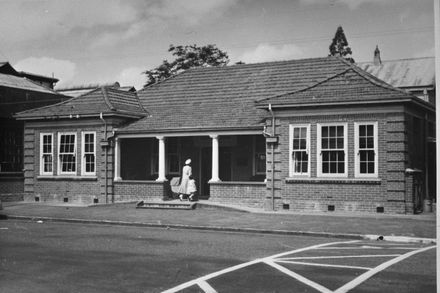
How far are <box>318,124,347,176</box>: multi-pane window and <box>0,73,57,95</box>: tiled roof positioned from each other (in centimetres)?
1477

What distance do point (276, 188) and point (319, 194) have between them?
4.93 feet

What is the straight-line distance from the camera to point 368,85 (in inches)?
710

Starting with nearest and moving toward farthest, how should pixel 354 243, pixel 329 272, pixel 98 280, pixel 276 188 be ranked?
pixel 98 280, pixel 329 272, pixel 354 243, pixel 276 188

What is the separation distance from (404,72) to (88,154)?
1689 centimetres

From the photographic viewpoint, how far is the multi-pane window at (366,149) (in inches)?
699

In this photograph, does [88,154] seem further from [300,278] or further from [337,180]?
[300,278]

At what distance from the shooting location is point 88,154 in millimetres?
22578

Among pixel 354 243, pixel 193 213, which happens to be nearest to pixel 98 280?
pixel 354 243

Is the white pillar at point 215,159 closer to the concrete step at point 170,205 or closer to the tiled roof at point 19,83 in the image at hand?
the concrete step at point 170,205

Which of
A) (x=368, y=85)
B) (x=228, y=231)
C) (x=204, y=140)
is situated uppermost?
(x=368, y=85)

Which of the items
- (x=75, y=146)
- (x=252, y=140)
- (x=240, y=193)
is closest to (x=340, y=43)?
(x=240, y=193)

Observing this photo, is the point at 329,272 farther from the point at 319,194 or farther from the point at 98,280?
the point at 319,194

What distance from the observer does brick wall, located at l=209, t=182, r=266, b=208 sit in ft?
64.6

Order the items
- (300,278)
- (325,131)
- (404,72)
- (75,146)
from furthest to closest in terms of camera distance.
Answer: (404,72) < (75,146) < (325,131) < (300,278)
